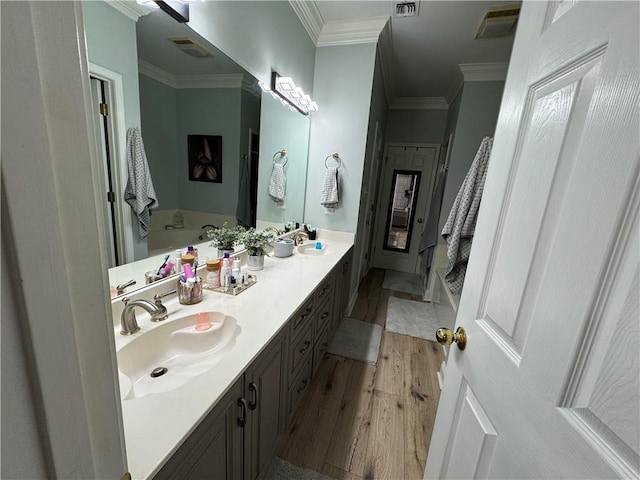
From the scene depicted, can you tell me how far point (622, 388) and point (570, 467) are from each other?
0.18 metres

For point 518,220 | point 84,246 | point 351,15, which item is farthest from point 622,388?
point 351,15

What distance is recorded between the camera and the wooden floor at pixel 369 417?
4.64 feet

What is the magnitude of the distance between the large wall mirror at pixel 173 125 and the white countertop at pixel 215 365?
27 centimetres

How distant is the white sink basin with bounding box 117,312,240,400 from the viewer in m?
0.89

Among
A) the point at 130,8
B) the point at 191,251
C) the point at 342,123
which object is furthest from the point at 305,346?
the point at 342,123

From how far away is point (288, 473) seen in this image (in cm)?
132

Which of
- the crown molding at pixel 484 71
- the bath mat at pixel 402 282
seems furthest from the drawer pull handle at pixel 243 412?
the crown molding at pixel 484 71

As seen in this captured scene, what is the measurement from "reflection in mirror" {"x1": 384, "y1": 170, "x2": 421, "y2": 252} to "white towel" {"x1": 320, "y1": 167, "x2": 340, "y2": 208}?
204cm

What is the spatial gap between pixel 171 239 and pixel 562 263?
4.80 feet

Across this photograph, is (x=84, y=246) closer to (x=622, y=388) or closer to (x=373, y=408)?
(x=622, y=388)

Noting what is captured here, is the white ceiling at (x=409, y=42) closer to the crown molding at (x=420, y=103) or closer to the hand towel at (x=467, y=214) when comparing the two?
the crown molding at (x=420, y=103)

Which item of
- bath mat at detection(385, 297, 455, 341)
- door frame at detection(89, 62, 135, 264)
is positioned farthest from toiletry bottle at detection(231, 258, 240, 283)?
bath mat at detection(385, 297, 455, 341)

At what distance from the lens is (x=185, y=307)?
1.19m

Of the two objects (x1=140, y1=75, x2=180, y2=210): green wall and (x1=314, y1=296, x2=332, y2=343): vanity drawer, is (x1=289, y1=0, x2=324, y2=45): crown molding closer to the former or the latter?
(x1=140, y1=75, x2=180, y2=210): green wall
